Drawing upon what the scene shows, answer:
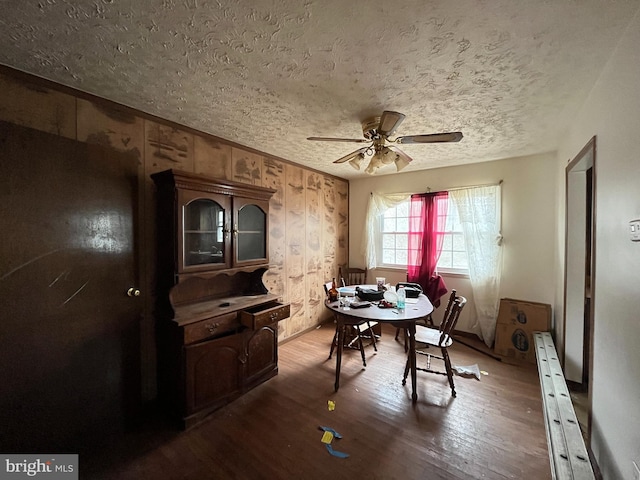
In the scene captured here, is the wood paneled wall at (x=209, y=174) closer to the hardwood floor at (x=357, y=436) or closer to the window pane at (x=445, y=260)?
the hardwood floor at (x=357, y=436)

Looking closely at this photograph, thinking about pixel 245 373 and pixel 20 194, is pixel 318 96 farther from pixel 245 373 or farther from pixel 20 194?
pixel 245 373

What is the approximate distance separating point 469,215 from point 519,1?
2767mm

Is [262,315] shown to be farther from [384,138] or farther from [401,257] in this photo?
[401,257]

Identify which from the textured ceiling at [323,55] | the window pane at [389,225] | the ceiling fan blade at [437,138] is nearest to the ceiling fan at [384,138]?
the ceiling fan blade at [437,138]

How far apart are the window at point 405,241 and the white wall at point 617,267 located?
6.89 feet

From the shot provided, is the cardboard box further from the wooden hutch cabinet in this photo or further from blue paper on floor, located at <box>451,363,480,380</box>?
the wooden hutch cabinet

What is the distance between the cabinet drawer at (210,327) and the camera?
1850 millimetres

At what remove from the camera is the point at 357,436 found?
1.78 metres

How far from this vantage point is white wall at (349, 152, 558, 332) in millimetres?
3021

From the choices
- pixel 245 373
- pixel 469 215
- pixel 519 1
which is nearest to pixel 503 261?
pixel 469 215

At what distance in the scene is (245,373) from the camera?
222cm

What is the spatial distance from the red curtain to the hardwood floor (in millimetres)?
1333

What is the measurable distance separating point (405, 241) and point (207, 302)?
3.10 m

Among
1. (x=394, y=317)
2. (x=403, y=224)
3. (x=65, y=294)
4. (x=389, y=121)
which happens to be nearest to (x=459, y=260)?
(x=403, y=224)
